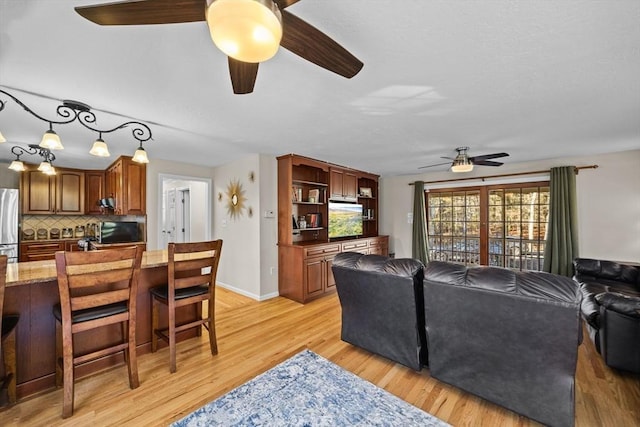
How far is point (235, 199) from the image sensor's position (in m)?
4.38

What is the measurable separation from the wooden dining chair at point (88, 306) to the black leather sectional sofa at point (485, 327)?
1804 mm

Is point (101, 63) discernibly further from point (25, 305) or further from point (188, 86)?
point (25, 305)

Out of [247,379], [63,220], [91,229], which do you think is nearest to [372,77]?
[247,379]

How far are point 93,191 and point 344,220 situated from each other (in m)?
5.06

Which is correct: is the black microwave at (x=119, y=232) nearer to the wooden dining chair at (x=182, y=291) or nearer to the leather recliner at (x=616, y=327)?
the wooden dining chair at (x=182, y=291)

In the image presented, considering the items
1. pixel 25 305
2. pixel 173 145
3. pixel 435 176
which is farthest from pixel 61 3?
pixel 435 176

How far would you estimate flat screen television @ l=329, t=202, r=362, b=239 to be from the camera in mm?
4723

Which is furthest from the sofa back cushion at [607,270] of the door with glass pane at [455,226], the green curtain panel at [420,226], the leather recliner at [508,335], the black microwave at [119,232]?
the black microwave at [119,232]

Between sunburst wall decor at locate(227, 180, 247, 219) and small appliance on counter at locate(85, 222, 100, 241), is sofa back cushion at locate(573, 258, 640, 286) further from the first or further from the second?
small appliance on counter at locate(85, 222, 100, 241)

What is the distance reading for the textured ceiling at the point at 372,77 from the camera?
4.18 feet

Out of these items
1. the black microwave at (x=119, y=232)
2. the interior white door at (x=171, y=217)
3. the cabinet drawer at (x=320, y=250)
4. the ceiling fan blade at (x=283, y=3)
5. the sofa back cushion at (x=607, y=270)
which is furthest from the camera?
the interior white door at (x=171, y=217)

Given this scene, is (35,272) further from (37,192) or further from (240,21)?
(37,192)

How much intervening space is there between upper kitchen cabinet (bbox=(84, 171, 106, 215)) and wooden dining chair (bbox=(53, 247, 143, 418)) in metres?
4.03

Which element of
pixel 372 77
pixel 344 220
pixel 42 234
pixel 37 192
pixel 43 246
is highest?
pixel 372 77
